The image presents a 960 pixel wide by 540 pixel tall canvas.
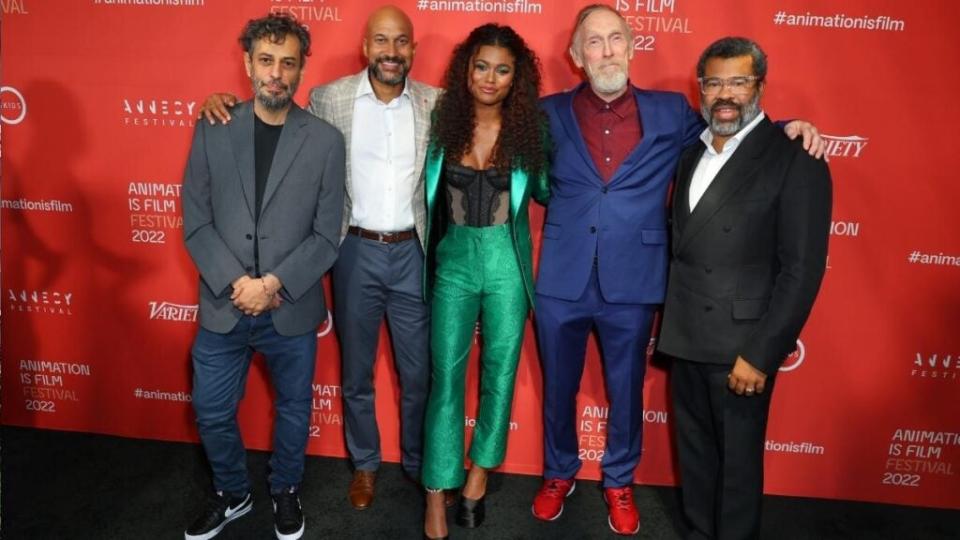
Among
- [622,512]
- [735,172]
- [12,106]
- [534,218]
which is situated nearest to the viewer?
[735,172]

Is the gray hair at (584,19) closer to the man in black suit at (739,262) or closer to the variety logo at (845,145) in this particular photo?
the man in black suit at (739,262)

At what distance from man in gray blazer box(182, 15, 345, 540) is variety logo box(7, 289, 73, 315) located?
143cm

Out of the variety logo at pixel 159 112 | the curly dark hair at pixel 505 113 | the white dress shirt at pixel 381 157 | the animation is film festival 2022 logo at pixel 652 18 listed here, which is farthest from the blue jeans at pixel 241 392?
the animation is film festival 2022 logo at pixel 652 18

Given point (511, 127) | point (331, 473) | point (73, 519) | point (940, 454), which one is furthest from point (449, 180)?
point (940, 454)

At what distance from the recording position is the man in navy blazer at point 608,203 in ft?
8.97

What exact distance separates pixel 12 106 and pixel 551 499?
10.8ft

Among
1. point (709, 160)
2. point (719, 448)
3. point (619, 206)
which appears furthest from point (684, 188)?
point (719, 448)

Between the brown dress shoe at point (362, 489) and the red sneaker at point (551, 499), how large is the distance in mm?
769

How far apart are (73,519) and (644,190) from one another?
2.82 meters

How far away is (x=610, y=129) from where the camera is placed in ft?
9.12

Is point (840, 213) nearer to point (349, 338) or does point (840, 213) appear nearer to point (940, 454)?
point (940, 454)

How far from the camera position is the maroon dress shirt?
2760 mm

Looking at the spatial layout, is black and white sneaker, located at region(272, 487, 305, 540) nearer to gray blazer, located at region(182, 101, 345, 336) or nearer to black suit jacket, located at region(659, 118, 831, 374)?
gray blazer, located at region(182, 101, 345, 336)

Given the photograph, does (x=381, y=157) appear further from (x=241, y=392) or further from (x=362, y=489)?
(x=362, y=489)
